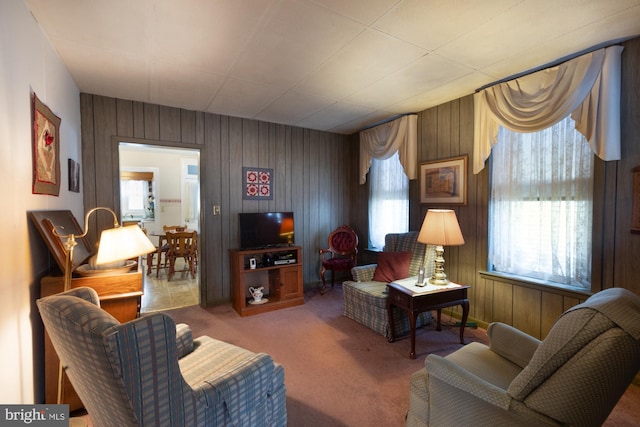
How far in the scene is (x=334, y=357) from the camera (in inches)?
98.6

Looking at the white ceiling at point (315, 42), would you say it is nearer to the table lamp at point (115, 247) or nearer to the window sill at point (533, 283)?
the table lamp at point (115, 247)

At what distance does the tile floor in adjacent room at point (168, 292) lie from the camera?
12.5 feet

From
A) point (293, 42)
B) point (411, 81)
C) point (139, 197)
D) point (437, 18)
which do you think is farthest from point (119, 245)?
point (139, 197)

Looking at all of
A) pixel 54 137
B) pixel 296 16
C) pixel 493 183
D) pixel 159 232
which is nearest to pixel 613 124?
pixel 493 183

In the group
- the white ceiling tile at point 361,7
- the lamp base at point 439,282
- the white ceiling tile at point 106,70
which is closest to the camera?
the white ceiling tile at point 361,7

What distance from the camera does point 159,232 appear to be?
6.77 meters

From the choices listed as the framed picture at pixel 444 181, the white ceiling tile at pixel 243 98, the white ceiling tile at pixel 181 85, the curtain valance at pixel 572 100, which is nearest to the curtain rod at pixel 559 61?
the curtain valance at pixel 572 100

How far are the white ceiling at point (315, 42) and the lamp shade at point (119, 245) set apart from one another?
53.0 inches

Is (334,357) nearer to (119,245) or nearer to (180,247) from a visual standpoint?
(119,245)

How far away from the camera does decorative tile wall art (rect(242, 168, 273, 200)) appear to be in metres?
4.00

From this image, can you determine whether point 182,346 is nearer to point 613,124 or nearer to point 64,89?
point 64,89

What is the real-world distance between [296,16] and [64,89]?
2.10 metres

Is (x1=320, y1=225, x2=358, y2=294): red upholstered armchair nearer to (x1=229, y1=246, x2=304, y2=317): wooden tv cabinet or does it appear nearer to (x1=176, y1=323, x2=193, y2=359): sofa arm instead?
(x1=229, y1=246, x2=304, y2=317): wooden tv cabinet

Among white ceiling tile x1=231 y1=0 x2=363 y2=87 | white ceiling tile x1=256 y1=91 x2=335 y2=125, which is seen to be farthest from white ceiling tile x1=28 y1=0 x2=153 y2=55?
white ceiling tile x1=256 y1=91 x2=335 y2=125
